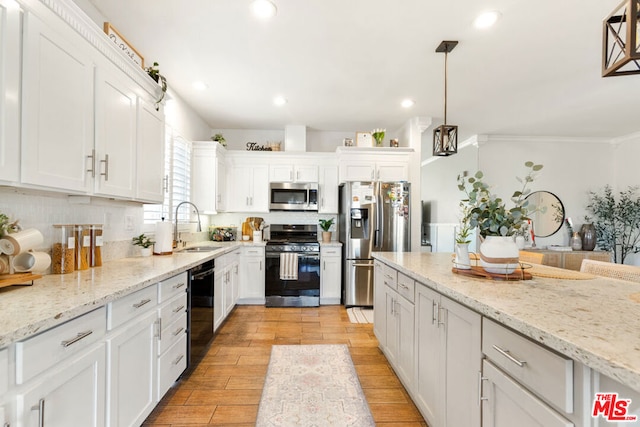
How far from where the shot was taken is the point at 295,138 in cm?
472

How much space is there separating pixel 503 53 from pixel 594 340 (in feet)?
8.84

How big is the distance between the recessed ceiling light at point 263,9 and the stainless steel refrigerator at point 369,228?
8.17ft

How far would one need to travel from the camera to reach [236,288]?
4023 millimetres

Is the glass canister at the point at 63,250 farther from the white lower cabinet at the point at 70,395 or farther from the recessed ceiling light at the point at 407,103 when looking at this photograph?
the recessed ceiling light at the point at 407,103

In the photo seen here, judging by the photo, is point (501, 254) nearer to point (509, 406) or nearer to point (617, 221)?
point (509, 406)

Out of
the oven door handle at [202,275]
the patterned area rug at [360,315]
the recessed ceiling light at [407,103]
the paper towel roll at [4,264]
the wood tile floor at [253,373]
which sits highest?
the recessed ceiling light at [407,103]

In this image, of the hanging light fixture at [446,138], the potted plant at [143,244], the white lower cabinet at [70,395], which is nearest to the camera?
the white lower cabinet at [70,395]

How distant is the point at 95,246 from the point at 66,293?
2.72ft

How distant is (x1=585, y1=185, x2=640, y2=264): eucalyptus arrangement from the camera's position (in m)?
4.91

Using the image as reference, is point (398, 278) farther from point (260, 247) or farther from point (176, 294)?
point (260, 247)

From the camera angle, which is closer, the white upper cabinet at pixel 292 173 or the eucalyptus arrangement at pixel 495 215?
the eucalyptus arrangement at pixel 495 215

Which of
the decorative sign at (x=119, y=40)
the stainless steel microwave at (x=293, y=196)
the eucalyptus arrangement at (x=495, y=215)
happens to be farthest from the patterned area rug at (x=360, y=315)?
the decorative sign at (x=119, y=40)

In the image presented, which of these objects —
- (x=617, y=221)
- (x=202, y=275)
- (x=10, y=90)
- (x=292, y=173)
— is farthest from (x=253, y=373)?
(x=617, y=221)

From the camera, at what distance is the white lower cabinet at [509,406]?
872 millimetres
